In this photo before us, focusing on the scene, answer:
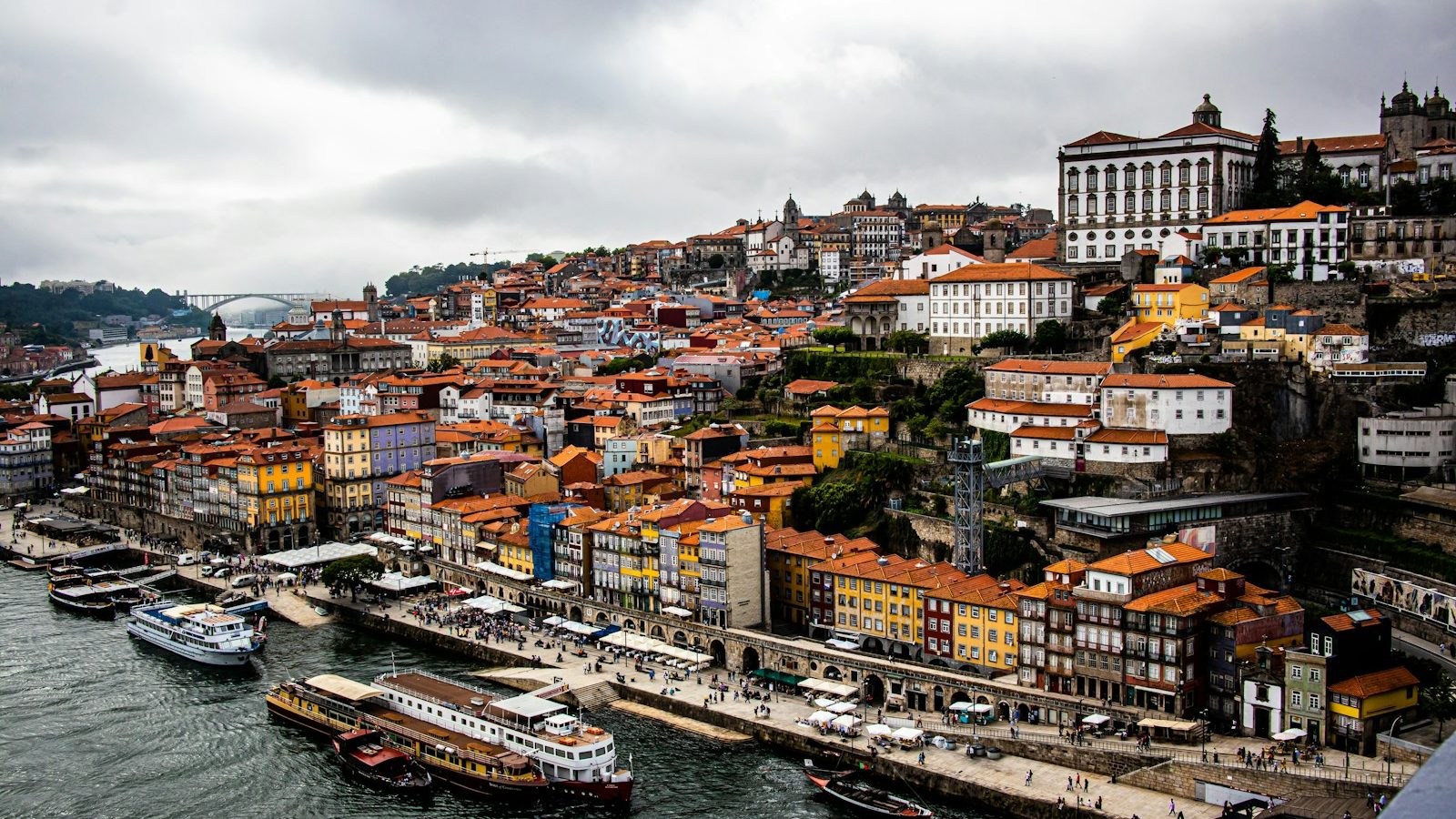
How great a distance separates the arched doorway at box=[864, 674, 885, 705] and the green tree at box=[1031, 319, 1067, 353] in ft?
69.3

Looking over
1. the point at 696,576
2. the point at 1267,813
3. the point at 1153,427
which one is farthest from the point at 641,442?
the point at 1267,813

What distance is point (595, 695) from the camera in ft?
123

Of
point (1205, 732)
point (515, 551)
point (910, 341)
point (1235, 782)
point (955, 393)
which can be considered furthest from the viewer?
point (910, 341)

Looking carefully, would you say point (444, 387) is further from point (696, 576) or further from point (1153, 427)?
point (1153, 427)

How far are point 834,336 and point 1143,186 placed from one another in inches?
649

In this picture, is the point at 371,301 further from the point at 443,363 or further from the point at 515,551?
the point at 515,551

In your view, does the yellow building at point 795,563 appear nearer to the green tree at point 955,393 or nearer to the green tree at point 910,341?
the green tree at point 955,393

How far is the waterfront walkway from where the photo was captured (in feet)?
93.9

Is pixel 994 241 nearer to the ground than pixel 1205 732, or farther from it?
farther from it

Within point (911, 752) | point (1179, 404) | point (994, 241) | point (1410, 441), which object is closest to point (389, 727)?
point (911, 752)

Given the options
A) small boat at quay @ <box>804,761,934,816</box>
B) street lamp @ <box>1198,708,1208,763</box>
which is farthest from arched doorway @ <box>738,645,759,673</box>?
street lamp @ <box>1198,708,1208,763</box>

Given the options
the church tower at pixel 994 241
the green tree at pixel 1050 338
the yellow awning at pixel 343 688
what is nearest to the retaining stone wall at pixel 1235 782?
the yellow awning at pixel 343 688

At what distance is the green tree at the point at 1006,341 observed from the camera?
176ft

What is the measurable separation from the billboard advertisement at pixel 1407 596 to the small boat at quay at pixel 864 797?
16.4 m
